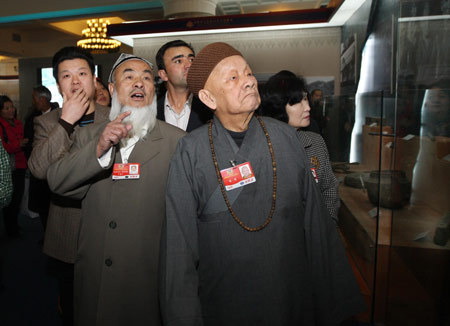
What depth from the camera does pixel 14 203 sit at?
4.92 meters

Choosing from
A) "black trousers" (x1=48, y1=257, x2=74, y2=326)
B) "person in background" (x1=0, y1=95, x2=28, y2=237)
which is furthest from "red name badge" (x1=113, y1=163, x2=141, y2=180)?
"person in background" (x1=0, y1=95, x2=28, y2=237)

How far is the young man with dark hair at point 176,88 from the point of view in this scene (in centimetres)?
275

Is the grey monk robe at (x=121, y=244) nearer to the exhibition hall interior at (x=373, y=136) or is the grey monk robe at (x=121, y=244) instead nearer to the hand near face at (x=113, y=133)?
the hand near face at (x=113, y=133)

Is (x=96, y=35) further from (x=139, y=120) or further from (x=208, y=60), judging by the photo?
(x=208, y=60)

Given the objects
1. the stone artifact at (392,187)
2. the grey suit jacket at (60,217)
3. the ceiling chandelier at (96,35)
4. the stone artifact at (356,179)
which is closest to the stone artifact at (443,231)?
the stone artifact at (392,187)

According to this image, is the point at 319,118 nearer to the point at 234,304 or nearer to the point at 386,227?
the point at 386,227

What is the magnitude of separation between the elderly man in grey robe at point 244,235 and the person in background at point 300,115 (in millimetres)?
753

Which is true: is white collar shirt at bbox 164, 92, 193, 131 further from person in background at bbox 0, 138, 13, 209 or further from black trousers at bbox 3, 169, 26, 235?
black trousers at bbox 3, 169, 26, 235

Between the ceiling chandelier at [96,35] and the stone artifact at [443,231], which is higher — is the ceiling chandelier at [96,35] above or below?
above

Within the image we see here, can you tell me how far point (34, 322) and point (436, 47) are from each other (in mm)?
3707

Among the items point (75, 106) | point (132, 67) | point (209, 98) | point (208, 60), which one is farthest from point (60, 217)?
point (208, 60)

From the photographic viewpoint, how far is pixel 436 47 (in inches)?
89.0

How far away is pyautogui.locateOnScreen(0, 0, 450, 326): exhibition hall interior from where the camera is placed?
85.7 inches

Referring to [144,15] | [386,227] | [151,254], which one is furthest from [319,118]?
[144,15]
